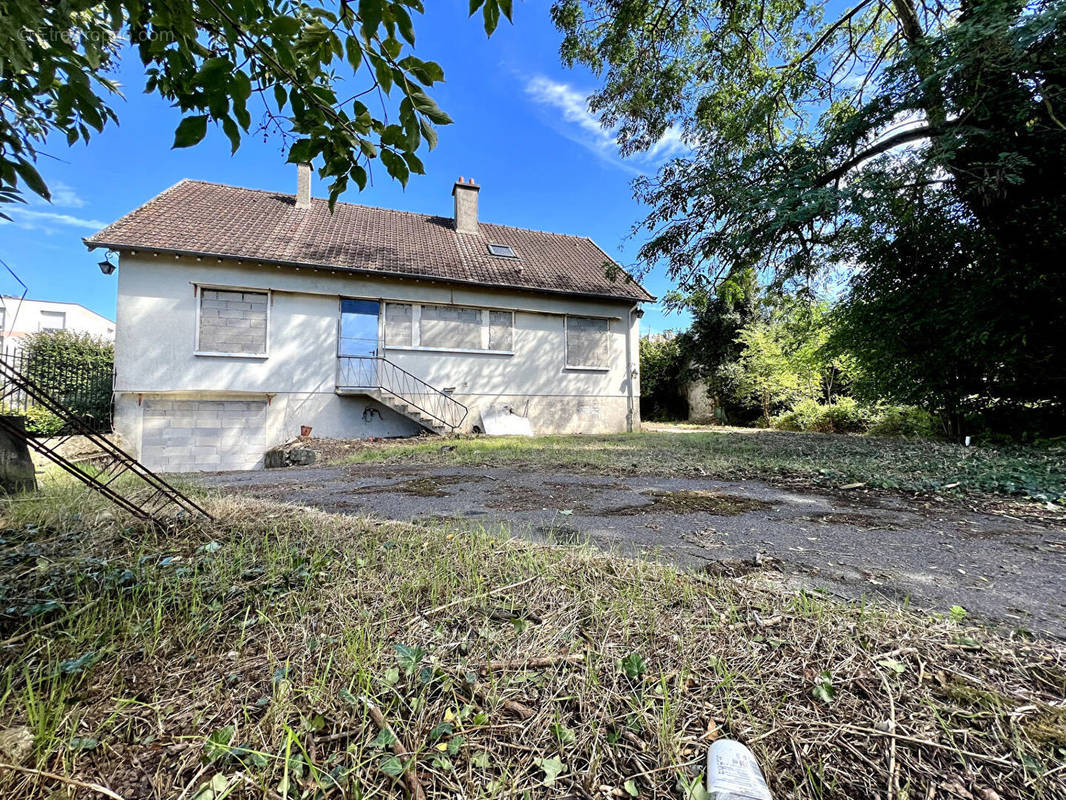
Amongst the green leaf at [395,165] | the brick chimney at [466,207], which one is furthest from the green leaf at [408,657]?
the brick chimney at [466,207]

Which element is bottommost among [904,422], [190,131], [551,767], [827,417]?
[551,767]

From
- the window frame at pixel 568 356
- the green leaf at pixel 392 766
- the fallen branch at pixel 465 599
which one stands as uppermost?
the window frame at pixel 568 356

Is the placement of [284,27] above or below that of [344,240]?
below

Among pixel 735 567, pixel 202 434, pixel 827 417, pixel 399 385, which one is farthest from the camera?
pixel 827 417

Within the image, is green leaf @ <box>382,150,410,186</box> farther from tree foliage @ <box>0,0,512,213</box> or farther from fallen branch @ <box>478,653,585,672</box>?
fallen branch @ <box>478,653,585,672</box>

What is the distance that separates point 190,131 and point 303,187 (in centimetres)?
1266

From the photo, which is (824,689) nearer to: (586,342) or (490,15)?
(490,15)

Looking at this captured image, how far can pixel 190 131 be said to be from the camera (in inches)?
52.8

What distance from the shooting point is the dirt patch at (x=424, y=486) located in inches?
157

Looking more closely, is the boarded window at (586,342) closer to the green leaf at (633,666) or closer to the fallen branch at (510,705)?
the green leaf at (633,666)

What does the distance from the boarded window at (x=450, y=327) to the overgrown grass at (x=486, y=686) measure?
31.3 feet

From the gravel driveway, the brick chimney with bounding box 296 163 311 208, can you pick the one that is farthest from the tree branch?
the brick chimney with bounding box 296 163 311 208

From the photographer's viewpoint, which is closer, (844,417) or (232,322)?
(232,322)

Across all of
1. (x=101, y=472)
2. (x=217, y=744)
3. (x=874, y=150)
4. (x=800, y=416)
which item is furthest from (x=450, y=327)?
(x=217, y=744)
